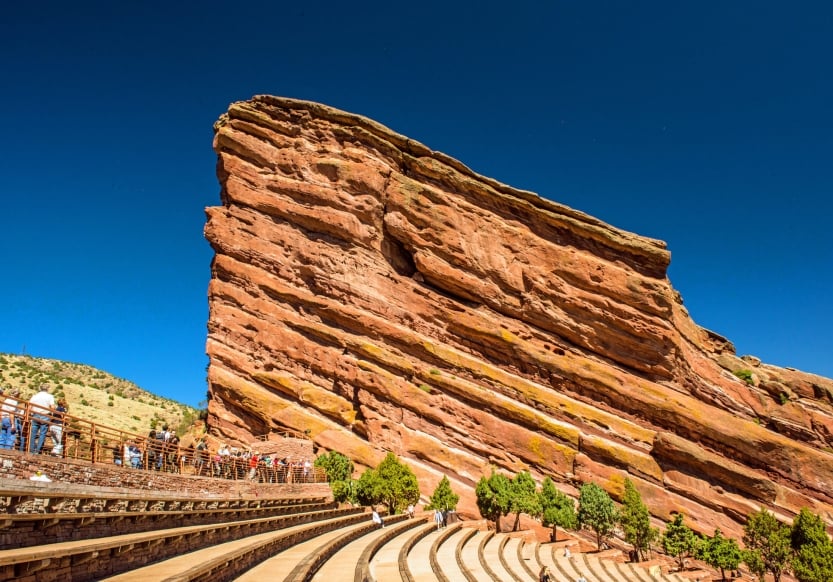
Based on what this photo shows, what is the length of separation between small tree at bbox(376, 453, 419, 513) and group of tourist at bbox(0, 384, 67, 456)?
1855 cm

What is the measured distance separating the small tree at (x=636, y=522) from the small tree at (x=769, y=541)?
6.73 m

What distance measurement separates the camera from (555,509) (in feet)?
108

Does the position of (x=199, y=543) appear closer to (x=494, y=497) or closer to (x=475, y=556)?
(x=475, y=556)

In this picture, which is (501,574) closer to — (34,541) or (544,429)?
(34,541)

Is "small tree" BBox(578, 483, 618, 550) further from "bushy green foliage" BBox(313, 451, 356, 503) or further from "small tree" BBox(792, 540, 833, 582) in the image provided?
"bushy green foliage" BBox(313, 451, 356, 503)

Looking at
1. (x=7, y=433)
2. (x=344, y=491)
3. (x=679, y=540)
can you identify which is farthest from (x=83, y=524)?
(x=679, y=540)

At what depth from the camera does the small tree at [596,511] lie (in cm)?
3366

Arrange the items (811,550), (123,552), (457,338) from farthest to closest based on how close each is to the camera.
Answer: (457,338), (811,550), (123,552)

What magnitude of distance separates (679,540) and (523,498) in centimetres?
1175

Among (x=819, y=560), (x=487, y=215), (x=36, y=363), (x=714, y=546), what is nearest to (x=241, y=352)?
(x=487, y=215)

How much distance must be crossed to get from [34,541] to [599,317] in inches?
1571

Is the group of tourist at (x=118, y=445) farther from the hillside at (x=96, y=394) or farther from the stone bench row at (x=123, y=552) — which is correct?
the hillside at (x=96, y=394)

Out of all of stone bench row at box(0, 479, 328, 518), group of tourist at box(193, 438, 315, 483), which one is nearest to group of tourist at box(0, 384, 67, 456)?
stone bench row at box(0, 479, 328, 518)

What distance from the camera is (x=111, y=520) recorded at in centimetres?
939
